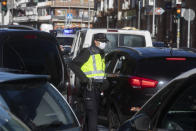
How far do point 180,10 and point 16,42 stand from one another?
2185cm

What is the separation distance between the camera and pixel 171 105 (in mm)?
5020

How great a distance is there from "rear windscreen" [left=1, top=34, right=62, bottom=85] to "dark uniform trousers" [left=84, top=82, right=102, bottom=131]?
517 mm

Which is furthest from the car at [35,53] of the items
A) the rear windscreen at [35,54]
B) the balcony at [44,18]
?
the balcony at [44,18]

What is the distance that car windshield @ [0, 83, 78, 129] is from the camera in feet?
16.6

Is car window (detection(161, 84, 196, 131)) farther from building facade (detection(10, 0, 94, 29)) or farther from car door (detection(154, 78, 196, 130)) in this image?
building facade (detection(10, 0, 94, 29))

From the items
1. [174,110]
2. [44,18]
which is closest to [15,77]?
[174,110]

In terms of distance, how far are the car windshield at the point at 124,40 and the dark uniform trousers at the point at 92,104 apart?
4756 millimetres

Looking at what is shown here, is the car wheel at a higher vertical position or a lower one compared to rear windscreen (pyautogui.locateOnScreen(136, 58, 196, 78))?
lower

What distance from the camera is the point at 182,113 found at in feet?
16.8

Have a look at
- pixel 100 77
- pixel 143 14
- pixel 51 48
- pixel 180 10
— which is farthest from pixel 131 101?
pixel 143 14

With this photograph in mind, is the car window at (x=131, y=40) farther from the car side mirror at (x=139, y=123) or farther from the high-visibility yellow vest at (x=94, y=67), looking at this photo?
the car side mirror at (x=139, y=123)

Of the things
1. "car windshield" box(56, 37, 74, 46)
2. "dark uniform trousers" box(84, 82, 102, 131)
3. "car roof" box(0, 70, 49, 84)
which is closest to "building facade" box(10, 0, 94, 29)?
"car windshield" box(56, 37, 74, 46)

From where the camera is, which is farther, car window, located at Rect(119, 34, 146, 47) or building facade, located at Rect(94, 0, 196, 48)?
Result: building facade, located at Rect(94, 0, 196, 48)

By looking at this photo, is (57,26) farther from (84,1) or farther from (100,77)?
(100,77)
